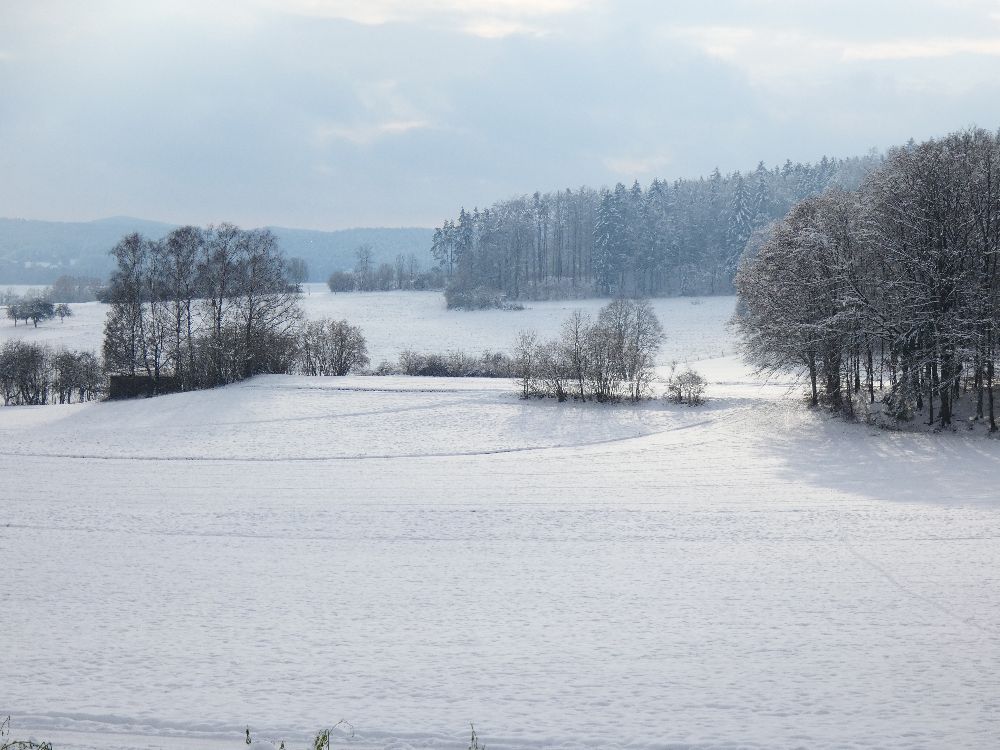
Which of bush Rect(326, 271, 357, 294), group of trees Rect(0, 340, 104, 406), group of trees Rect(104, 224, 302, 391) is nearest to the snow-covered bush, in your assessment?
group of trees Rect(104, 224, 302, 391)

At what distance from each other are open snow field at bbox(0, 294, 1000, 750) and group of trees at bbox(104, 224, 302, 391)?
57.5 feet

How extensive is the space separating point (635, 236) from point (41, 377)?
7738 centimetres

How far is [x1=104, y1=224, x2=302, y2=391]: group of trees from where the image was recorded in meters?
48.6

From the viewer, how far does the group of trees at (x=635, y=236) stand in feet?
365

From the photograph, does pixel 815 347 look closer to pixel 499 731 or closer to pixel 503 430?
pixel 503 430

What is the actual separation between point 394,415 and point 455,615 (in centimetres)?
2456

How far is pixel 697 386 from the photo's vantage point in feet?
125

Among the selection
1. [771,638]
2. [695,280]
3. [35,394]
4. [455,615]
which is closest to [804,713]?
[771,638]

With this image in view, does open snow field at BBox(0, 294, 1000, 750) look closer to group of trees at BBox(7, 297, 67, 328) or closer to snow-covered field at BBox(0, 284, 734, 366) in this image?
snow-covered field at BBox(0, 284, 734, 366)

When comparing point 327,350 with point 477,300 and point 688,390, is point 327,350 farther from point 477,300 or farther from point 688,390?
point 477,300

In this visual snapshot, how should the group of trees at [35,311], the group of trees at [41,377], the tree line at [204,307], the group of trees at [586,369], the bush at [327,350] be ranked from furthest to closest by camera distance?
the group of trees at [35,311] < the group of trees at [41,377] < the bush at [327,350] < the tree line at [204,307] < the group of trees at [586,369]

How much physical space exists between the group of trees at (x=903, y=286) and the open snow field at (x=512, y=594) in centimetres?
330

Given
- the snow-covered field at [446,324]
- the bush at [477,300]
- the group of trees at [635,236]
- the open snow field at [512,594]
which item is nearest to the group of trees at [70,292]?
the snow-covered field at [446,324]

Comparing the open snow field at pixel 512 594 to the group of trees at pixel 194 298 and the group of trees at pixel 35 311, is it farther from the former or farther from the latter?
the group of trees at pixel 35 311
